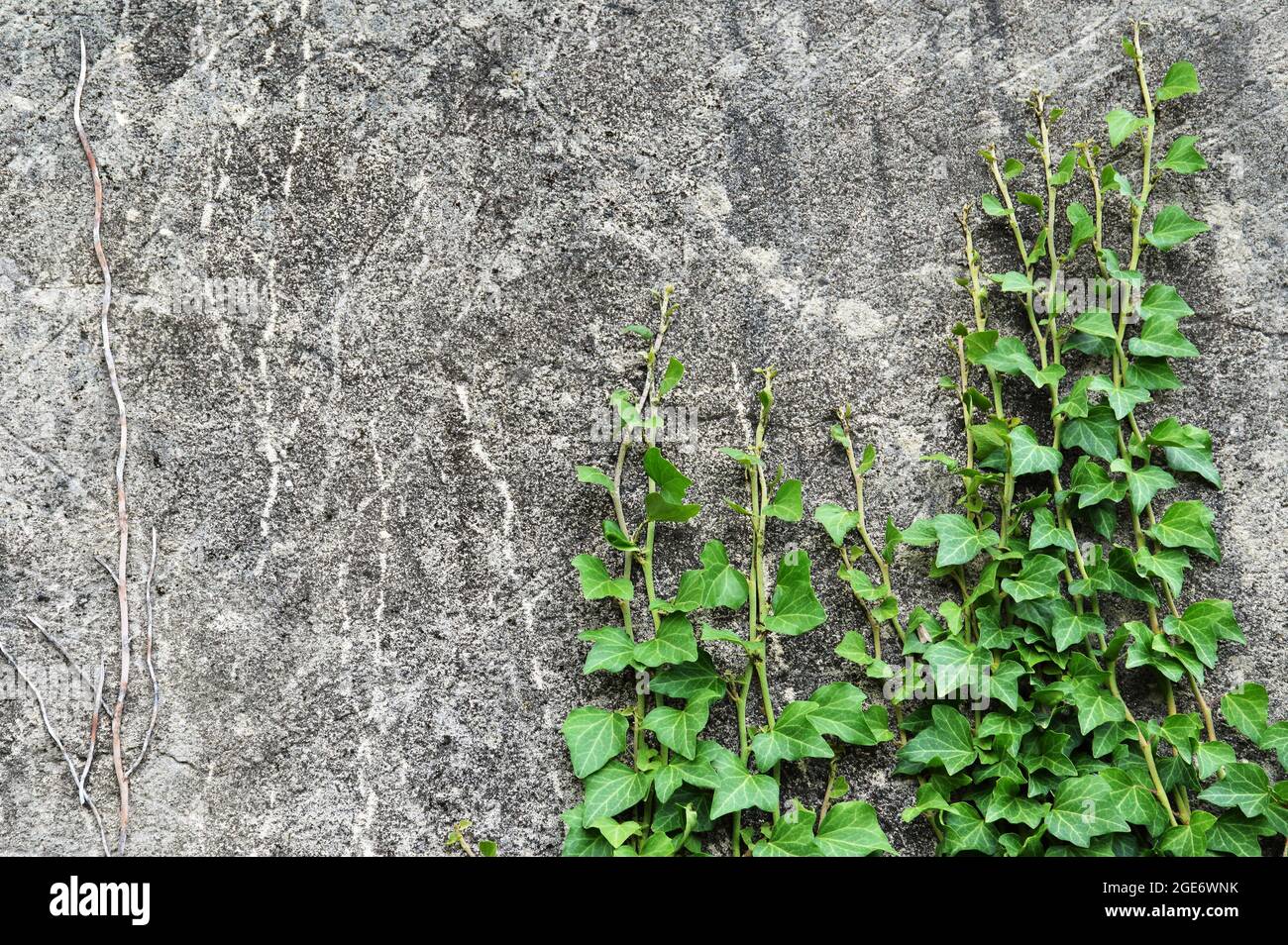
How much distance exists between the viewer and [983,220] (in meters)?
1.98

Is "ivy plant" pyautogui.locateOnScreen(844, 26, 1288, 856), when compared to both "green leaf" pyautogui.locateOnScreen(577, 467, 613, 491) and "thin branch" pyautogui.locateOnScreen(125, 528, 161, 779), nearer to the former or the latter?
"green leaf" pyautogui.locateOnScreen(577, 467, 613, 491)

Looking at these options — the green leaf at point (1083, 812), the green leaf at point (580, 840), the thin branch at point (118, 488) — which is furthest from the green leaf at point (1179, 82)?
the thin branch at point (118, 488)

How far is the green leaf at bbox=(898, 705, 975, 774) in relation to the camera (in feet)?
5.71

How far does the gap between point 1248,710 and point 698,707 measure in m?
1.17

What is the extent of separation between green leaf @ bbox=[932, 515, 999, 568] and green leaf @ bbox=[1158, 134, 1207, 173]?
3.17 feet

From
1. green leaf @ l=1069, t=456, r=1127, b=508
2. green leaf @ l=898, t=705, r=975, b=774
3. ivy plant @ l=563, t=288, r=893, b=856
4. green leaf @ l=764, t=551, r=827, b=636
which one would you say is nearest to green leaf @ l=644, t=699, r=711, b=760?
ivy plant @ l=563, t=288, r=893, b=856

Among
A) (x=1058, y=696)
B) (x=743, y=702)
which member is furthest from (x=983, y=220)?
(x=743, y=702)

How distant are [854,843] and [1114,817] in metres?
0.54

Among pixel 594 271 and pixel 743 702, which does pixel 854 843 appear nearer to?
pixel 743 702

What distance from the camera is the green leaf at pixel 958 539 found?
1.78 metres

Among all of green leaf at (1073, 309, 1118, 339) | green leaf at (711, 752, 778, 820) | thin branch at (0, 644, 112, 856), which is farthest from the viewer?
green leaf at (1073, 309, 1118, 339)

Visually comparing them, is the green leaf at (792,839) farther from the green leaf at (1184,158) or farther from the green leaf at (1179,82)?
the green leaf at (1179,82)

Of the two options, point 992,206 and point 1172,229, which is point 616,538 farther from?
point 1172,229

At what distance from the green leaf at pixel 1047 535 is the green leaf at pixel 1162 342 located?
1.40ft
